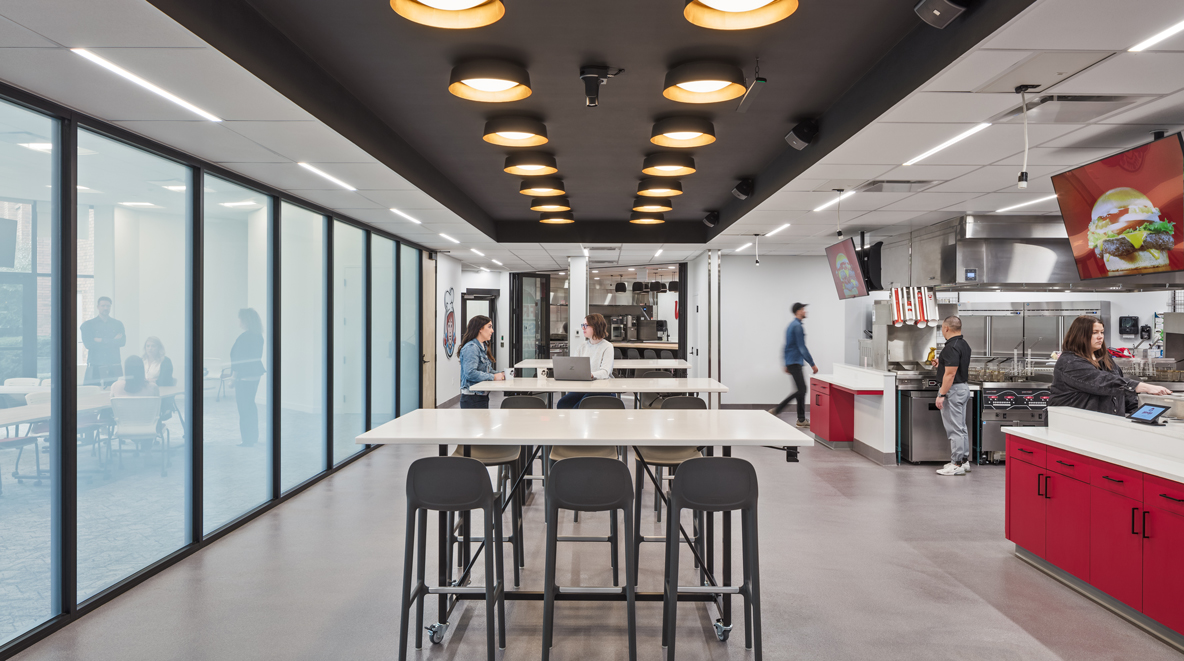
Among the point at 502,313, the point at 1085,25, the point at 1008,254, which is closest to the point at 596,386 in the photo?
the point at 1085,25

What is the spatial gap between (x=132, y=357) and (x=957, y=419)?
24.5 feet

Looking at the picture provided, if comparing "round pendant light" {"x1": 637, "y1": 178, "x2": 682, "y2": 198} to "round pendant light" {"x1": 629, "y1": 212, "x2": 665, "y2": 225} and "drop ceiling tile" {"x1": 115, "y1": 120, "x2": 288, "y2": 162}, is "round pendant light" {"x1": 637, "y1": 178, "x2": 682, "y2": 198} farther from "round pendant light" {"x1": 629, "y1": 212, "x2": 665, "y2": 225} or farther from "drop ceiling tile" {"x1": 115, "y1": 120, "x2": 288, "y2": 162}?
"drop ceiling tile" {"x1": 115, "y1": 120, "x2": 288, "y2": 162}

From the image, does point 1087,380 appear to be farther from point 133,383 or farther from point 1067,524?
point 133,383

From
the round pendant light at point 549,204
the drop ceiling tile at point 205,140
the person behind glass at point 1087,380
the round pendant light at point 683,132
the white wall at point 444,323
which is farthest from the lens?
the white wall at point 444,323

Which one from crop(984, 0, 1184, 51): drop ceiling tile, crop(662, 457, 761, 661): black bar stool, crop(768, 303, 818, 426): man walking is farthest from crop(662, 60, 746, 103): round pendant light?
crop(768, 303, 818, 426): man walking

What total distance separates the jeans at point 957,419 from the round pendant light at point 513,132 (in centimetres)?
524

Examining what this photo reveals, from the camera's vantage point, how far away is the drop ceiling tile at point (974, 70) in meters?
2.74

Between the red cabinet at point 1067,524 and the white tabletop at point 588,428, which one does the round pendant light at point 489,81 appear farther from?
the red cabinet at point 1067,524

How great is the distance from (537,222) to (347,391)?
3.89 m

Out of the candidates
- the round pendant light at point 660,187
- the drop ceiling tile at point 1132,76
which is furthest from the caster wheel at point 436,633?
the round pendant light at point 660,187

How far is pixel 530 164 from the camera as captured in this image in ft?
16.4

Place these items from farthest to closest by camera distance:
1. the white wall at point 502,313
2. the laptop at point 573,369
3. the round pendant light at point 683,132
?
the white wall at point 502,313 < the laptop at point 573,369 < the round pendant light at point 683,132

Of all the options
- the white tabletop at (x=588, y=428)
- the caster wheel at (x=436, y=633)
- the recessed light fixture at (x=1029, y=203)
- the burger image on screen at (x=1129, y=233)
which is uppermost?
the recessed light fixture at (x=1029, y=203)

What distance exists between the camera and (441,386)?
11.4 metres
